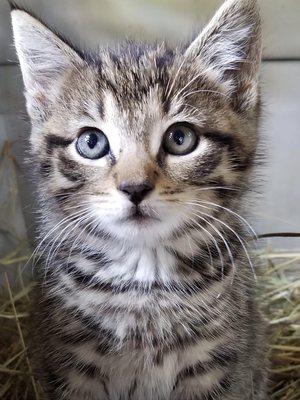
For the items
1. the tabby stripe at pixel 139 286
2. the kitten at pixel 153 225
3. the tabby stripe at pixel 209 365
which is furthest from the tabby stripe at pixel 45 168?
the tabby stripe at pixel 209 365

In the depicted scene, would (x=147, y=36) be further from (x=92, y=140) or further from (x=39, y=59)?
(x=92, y=140)

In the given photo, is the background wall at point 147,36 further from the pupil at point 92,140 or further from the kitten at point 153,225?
the pupil at point 92,140

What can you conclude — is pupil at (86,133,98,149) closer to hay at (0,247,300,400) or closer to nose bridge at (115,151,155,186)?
nose bridge at (115,151,155,186)

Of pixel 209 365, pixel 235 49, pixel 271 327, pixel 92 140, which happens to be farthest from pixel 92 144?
pixel 271 327

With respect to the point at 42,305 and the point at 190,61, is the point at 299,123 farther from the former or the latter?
the point at 42,305

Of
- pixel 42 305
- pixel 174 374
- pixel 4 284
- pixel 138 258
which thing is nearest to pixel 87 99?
pixel 138 258

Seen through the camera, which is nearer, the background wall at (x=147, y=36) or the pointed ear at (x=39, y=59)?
the pointed ear at (x=39, y=59)
